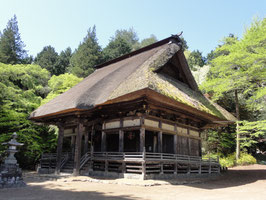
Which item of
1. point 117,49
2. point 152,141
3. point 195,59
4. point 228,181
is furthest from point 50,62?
point 228,181

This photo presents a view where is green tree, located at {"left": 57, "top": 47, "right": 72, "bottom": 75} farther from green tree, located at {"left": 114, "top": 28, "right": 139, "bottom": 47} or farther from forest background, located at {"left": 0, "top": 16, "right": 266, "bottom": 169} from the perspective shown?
green tree, located at {"left": 114, "top": 28, "right": 139, "bottom": 47}

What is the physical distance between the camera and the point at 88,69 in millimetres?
32031

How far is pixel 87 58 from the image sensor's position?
33.5 meters

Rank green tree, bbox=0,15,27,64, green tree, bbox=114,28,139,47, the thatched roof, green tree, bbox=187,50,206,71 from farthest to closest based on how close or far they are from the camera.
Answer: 1. green tree, bbox=114,28,139,47
2. green tree, bbox=187,50,206,71
3. green tree, bbox=0,15,27,64
4. the thatched roof

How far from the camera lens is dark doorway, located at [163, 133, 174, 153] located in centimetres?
1287

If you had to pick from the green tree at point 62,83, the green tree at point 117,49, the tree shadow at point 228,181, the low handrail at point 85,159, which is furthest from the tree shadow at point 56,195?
the green tree at point 117,49

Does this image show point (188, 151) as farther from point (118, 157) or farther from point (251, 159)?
point (251, 159)

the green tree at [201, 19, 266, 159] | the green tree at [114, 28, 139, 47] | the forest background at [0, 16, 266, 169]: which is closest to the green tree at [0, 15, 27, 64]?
the forest background at [0, 16, 266, 169]

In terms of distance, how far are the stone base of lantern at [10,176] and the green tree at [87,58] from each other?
24.9 meters

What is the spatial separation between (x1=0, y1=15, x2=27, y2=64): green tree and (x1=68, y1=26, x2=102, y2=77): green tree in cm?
780

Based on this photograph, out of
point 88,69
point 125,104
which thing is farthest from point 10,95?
point 88,69

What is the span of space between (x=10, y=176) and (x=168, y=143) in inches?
340

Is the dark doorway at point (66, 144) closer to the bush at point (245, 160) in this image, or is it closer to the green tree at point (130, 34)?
the bush at point (245, 160)

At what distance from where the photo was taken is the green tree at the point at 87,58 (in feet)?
104
